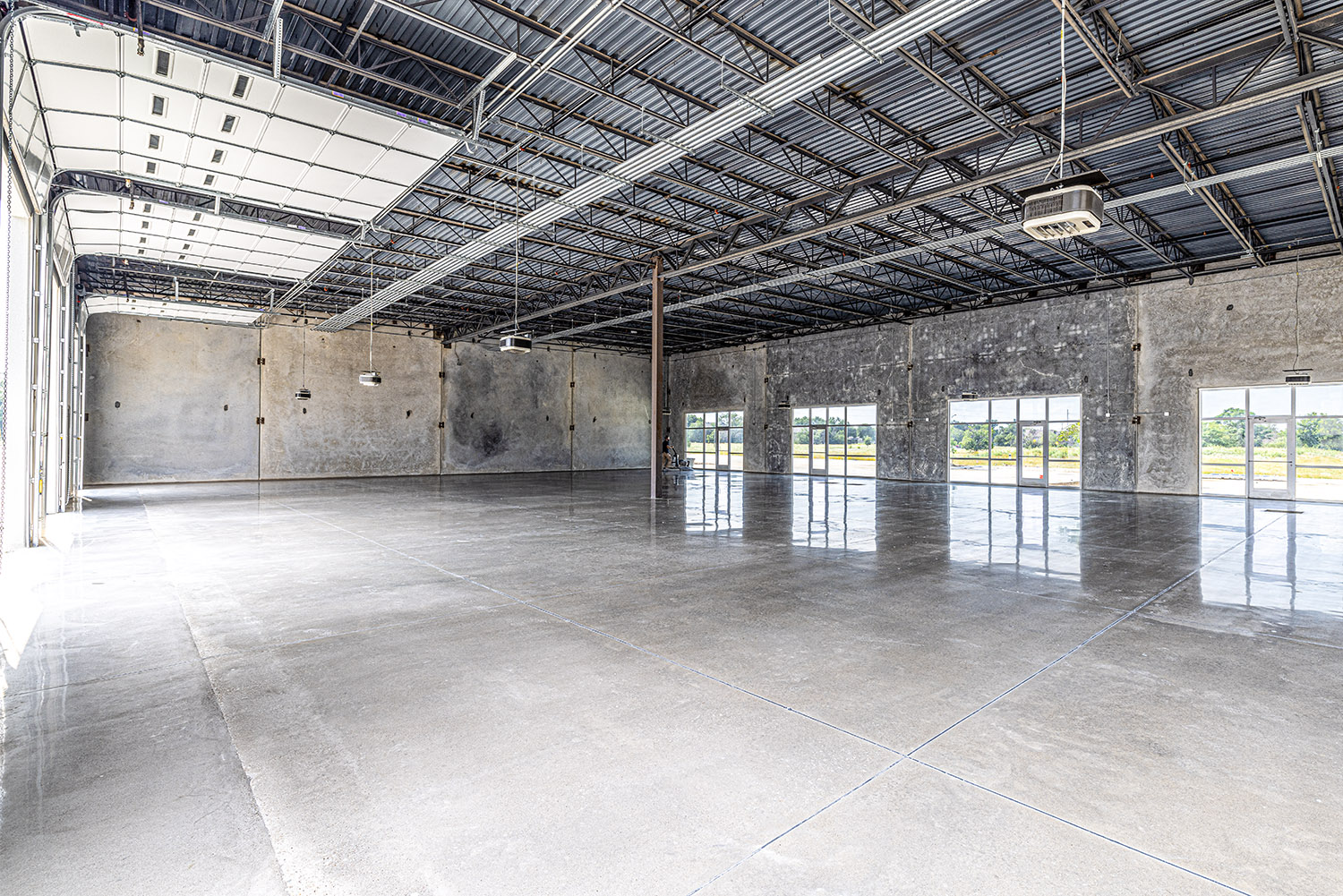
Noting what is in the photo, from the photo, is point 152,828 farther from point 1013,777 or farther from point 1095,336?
point 1095,336

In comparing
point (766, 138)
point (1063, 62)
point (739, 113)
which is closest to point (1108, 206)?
point (766, 138)

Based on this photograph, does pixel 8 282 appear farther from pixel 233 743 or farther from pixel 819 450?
pixel 819 450

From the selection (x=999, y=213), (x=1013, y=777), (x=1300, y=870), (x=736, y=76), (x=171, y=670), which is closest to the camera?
(x=1300, y=870)

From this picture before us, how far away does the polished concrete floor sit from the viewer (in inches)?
93.1

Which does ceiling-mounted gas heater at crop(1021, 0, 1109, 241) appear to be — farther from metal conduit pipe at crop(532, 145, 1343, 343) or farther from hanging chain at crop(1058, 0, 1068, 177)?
metal conduit pipe at crop(532, 145, 1343, 343)

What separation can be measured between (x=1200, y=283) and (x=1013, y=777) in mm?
21043

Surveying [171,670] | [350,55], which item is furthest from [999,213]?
[171,670]

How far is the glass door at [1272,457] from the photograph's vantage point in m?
17.3

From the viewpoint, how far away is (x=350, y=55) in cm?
858

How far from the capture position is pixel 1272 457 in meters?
17.5

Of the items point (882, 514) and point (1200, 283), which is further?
point (1200, 283)

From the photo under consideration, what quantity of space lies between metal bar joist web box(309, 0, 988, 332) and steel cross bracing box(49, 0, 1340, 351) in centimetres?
34

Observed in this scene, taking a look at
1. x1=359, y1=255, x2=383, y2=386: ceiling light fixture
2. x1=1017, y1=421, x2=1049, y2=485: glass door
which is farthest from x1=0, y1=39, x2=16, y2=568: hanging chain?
x1=1017, y1=421, x2=1049, y2=485: glass door

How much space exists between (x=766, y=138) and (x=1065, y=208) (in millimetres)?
7094
